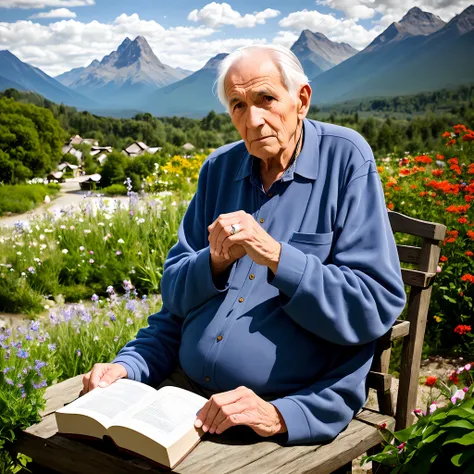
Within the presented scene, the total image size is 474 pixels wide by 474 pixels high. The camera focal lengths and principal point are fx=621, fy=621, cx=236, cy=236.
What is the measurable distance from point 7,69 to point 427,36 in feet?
161

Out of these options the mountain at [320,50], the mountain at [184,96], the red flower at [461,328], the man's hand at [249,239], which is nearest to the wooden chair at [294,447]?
the man's hand at [249,239]

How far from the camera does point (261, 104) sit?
1.77 meters

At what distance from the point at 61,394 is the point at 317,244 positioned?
3.20ft

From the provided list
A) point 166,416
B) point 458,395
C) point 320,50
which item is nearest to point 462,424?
point 458,395

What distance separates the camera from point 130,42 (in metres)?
126

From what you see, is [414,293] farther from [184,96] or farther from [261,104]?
[184,96]

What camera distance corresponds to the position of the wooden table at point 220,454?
152 centimetres

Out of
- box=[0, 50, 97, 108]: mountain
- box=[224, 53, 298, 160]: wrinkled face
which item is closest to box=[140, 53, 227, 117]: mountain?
box=[0, 50, 97, 108]: mountain

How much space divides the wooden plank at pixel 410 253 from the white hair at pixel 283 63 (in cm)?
71

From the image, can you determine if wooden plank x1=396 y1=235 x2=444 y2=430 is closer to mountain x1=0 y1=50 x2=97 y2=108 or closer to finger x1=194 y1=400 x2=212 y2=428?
finger x1=194 y1=400 x2=212 y2=428

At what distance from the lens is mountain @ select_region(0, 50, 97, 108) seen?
Result: 16425mm

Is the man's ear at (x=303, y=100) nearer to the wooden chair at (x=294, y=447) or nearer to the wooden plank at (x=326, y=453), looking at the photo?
the wooden chair at (x=294, y=447)

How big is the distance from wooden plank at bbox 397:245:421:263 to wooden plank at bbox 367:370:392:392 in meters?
0.45

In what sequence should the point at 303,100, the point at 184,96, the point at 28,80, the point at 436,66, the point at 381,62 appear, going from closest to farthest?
the point at 303,100 → the point at 28,80 → the point at 436,66 → the point at 381,62 → the point at 184,96
